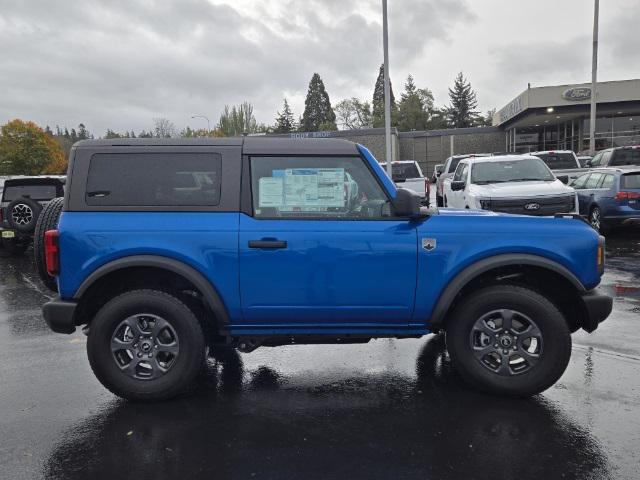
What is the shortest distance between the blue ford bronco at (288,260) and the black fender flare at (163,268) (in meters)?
0.01

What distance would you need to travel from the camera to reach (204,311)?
439 cm

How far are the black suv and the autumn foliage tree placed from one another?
57458 millimetres

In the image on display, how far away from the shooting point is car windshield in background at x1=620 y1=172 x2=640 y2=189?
11539mm

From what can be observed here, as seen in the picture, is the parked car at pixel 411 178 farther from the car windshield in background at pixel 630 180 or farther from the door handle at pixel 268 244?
the door handle at pixel 268 244

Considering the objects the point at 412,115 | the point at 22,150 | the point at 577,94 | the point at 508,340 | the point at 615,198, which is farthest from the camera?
the point at 412,115

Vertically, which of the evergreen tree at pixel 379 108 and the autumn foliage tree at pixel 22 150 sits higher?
the evergreen tree at pixel 379 108

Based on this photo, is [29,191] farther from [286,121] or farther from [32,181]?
[286,121]

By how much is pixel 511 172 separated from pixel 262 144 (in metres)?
8.80

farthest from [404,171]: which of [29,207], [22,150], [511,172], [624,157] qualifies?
[22,150]

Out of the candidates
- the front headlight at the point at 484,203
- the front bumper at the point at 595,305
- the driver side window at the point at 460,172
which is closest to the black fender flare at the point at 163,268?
the front bumper at the point at 595,305

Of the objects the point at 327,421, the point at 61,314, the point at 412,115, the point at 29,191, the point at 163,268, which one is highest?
the point at 412,115

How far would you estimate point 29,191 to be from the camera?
40.5ft

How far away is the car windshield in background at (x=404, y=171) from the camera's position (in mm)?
17312

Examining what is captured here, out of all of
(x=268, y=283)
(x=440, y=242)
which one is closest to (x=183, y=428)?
(x=268, y=283)
